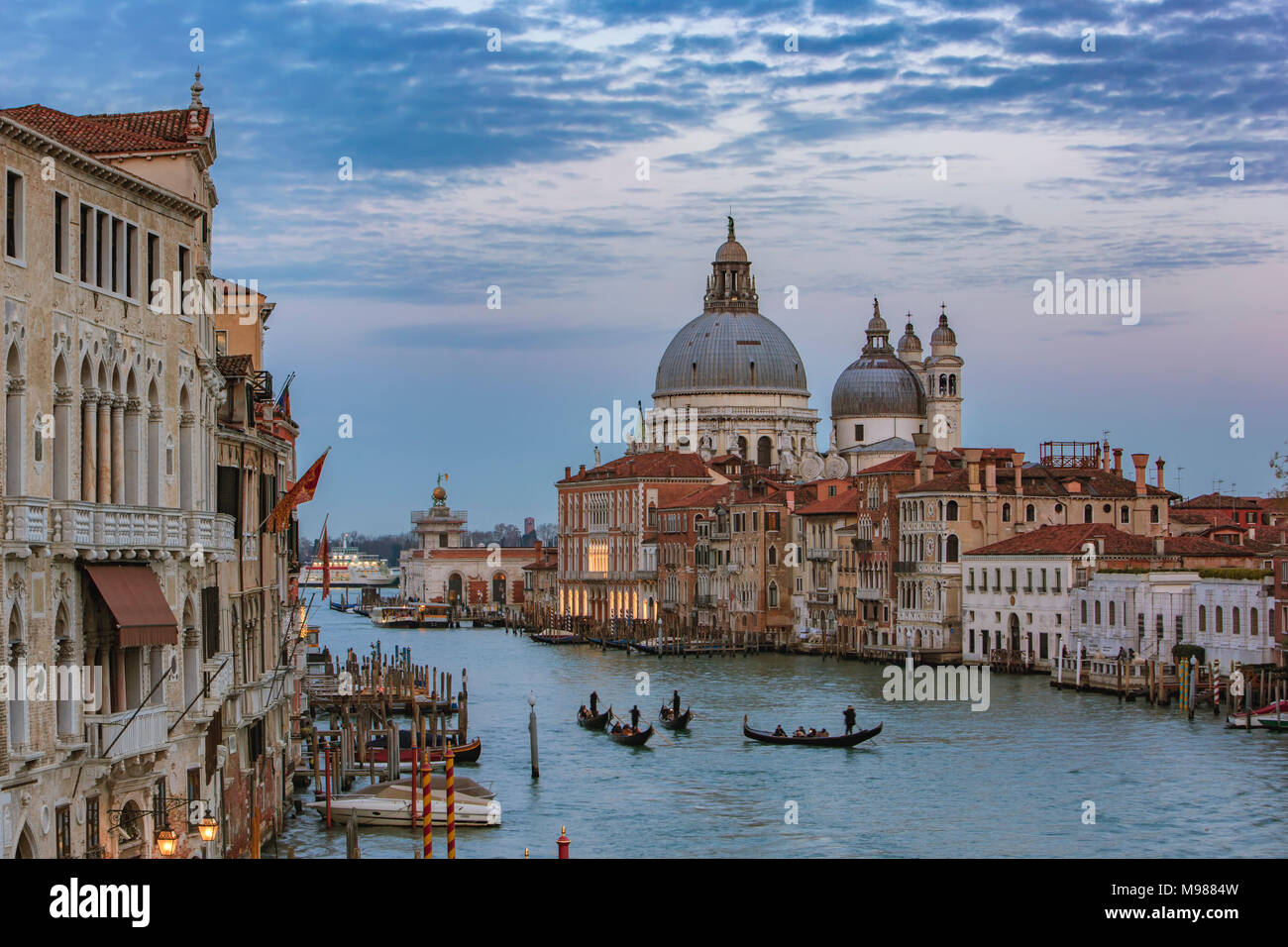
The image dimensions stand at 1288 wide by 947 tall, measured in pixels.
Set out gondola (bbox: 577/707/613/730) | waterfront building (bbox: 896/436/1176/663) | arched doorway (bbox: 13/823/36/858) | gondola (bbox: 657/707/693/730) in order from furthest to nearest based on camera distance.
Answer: waterfront building (bbox: 896/436/1176/663)
gondola (bbox: 577/707/613/730)
gondola (bbox: 657/707/693/730)
arched doorway (bbox: 13/823/36/858)

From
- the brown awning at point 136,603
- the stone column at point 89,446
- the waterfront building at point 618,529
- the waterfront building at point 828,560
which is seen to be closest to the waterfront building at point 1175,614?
the waterfront building at point 828,560

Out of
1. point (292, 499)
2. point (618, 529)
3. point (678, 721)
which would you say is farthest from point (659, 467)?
point (292, 499)

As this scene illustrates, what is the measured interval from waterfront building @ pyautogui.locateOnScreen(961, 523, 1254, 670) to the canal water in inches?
102

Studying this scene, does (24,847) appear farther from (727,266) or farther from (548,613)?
(727,266)

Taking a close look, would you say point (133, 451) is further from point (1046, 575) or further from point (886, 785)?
point (1046, 575)

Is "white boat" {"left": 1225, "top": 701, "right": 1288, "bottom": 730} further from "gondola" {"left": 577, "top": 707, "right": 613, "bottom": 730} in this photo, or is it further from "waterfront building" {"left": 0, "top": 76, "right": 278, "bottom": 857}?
"waterfront building" {"left": 0, "top": 76, "right": 278, "bottom": 857}

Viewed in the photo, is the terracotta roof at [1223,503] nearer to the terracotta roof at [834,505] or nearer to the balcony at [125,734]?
Result: the terracotta roof at [834,505]

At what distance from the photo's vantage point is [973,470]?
4994 cm

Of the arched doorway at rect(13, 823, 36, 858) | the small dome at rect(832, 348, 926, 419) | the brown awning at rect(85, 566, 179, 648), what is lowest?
the arched doorway at rect(13, 823, 36, 858)

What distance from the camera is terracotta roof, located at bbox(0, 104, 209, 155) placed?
13680 millimetres

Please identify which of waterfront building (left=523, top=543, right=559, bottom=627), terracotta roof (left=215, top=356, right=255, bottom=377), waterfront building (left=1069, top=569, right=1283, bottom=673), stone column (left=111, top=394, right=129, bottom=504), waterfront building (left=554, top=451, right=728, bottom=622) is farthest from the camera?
waterfront building (left=523, top=543, right=559, bottom=627)

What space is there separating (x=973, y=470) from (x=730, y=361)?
1410 inches

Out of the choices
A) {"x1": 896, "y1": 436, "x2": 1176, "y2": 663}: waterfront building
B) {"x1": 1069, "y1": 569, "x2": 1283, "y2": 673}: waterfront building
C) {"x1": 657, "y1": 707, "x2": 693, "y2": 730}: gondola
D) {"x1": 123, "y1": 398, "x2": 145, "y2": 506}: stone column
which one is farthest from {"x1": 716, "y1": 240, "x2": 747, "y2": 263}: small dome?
{"x1": 123, "y1": 398, "x2": 145, "y2": 506}: stone column
